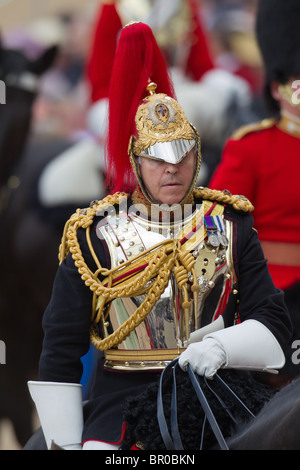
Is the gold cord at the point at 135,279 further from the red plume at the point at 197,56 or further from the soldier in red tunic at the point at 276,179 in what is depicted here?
the red plume at the point at 197,56

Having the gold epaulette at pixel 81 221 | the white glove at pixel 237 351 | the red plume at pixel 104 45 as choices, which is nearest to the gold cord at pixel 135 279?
the gold epaulette at pixel 81 221

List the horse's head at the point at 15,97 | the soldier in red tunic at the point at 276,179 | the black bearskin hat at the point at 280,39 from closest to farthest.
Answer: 1. the soldier in red tunic at the point at 276,179
2. the black bearskin hat at the point at 280,39
3. the horse's head at the point at 15,97

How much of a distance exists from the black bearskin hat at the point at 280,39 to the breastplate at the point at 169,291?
1289 millimetres

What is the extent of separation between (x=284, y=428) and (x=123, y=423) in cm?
45

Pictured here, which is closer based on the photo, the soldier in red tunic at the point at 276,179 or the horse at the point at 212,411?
the horse at the point at 212,411

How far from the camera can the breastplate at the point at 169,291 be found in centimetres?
210

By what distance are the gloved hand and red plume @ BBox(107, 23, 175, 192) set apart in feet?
1.49

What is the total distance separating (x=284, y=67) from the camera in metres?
3.30

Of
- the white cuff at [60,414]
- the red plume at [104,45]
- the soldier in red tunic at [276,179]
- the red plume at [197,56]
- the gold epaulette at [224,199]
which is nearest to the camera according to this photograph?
the white cuff at [60,414]

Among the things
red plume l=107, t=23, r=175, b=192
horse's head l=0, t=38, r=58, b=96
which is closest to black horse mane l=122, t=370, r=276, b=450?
red plume l=107, t=23, r=175, b=192

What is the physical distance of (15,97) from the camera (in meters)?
4.81

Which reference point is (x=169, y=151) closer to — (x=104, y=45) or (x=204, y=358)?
(x=204, y=358)

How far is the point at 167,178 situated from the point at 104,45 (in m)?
2.65

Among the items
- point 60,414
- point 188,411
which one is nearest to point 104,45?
point 60,414
